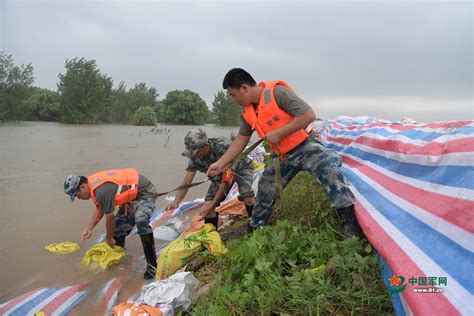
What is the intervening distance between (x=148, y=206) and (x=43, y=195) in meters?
4.04

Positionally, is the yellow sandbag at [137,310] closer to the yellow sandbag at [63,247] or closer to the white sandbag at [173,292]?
the white sandbag at [173,292]

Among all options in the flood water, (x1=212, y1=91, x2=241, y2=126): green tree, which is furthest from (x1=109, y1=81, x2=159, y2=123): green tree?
the flood water

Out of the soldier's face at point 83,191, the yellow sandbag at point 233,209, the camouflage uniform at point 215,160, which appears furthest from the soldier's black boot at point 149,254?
the yellow sandbag at point 233,209

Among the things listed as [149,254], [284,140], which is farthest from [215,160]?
[284,140]

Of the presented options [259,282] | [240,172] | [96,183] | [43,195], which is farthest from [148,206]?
Result: [43,195]

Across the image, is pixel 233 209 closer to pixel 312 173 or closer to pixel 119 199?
pixel 119 199

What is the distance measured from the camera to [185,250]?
299 cm

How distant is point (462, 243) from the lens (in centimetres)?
137

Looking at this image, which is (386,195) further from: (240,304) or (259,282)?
(240,304)

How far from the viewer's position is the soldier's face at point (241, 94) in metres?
2.80

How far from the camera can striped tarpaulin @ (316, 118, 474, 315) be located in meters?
1.31

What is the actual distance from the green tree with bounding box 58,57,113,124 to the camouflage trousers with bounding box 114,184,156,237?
35.4 m

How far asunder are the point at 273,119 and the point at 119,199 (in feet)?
6.07

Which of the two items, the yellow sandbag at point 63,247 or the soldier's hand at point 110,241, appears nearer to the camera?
the soldier's hand at point 110,241
